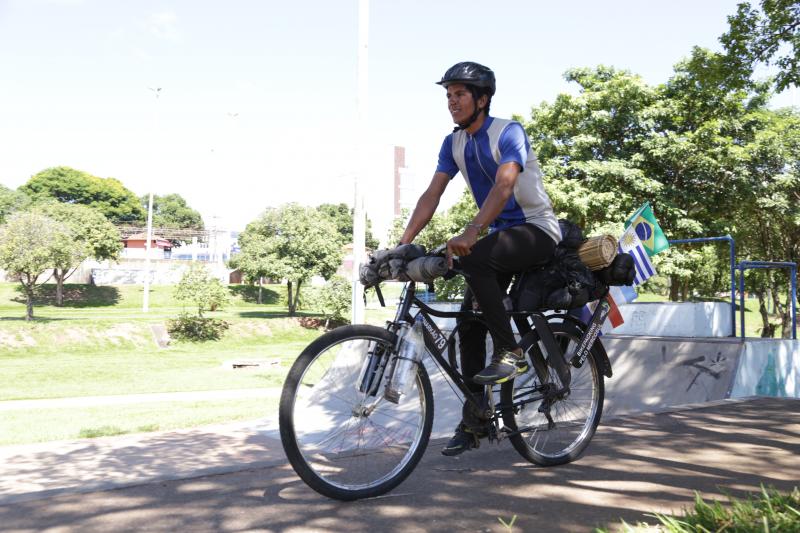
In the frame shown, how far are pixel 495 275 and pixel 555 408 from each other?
3.54ft

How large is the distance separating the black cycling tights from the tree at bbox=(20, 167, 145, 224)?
97.8m

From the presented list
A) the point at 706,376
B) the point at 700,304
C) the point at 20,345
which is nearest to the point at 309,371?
the point at 706,376

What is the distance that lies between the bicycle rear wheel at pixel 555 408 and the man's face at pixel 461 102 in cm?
121

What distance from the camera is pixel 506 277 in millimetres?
3637

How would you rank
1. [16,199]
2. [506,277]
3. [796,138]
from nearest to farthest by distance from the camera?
[506,277], [796,138], [16,199]

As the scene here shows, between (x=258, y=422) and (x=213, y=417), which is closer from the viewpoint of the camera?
(x=258, y=422)

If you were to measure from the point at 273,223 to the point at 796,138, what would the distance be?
31.0 meters

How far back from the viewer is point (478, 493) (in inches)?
124

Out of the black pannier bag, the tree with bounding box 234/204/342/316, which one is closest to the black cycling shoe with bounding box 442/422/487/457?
the black pannier bag

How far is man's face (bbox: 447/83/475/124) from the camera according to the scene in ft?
11.5

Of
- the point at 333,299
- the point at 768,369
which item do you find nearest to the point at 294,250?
the point at 333,299

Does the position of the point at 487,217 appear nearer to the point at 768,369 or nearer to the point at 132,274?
the point at 768,369

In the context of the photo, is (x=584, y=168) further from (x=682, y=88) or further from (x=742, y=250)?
(x=742, y=250)

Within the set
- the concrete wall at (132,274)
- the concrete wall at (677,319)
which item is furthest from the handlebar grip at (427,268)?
the concrete wall at (132,274)
